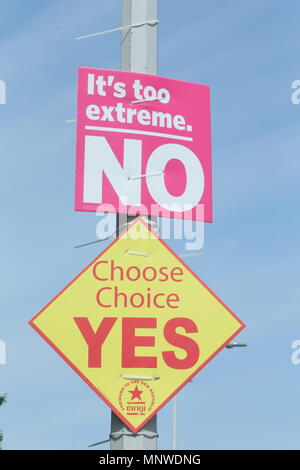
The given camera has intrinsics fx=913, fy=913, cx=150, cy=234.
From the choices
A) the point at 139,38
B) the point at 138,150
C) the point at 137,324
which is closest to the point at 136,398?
the point at 137,324

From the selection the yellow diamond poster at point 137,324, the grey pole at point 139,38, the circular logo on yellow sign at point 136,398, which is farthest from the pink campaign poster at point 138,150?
the circular logo on yellow sign at point 136,398

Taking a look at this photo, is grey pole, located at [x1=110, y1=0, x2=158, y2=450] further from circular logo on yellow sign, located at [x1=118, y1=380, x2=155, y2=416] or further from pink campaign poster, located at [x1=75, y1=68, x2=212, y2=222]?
circular logo on yellow sign, located at [x1=118, y1=380, x2=155, y2=416]

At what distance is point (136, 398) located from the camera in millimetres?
7344

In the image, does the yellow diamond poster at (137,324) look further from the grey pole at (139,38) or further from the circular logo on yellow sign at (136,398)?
the grey pole at (139,38)

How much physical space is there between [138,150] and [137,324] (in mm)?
1637

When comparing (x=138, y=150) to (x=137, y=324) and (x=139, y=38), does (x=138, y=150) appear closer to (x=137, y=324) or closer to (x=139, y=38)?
(x=139, y=38)

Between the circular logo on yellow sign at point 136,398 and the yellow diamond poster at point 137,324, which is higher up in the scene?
the yellow diamond poster at point 137,324

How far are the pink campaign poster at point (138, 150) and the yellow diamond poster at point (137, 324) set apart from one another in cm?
45

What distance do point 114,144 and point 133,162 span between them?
23 cm

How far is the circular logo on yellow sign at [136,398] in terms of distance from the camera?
729 cm

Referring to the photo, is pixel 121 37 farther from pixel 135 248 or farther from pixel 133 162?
pixel 135 248

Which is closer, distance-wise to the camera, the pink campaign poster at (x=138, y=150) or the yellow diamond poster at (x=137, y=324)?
the yellow diamond poster at (x=137, y=324)
